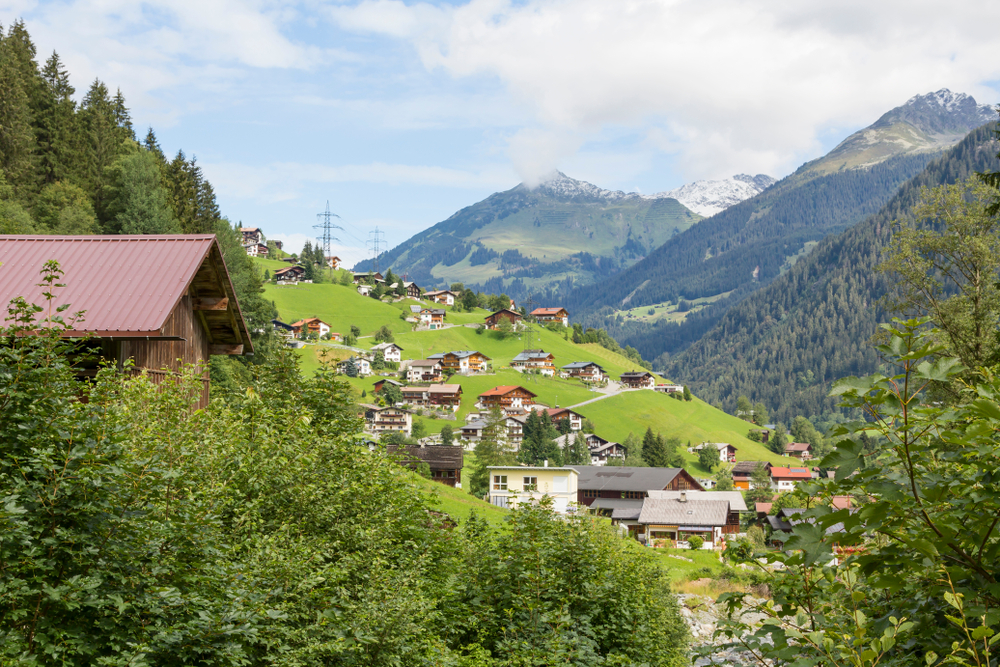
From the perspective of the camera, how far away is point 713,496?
306 ft

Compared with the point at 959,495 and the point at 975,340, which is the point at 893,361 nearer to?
the point at 959,495

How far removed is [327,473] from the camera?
13.1 m

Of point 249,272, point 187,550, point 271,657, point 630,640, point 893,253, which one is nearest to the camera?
point 187,550

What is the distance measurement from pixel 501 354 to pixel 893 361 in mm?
195059

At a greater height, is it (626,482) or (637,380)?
(637,380)

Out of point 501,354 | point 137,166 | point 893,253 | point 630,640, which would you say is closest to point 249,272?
point 137,166

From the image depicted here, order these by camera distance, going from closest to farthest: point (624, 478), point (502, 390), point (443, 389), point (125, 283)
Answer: point (125, 283), point (624, 478), point (443, 389), point (502, 390)

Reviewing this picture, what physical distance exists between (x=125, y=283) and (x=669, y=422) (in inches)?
6218

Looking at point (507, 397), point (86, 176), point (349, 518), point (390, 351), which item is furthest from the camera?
point (390, 351)

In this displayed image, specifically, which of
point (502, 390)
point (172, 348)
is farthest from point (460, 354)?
point (172, 348)

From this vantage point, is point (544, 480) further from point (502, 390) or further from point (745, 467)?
point (502, 390)

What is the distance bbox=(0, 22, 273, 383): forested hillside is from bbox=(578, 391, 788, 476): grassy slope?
342 ft

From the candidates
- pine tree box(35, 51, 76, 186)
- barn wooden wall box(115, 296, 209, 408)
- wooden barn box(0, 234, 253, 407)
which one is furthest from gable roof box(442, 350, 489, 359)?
wooden barn box(0, 234, 253, 407)

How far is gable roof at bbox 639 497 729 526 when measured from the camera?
83750 mm
